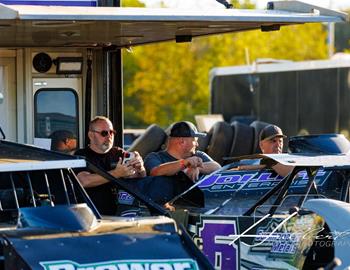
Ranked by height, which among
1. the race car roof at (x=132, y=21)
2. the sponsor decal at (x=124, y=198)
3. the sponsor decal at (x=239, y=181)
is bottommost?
the sponsor decal at (x=124, y=198)

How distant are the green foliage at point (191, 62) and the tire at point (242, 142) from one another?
78.9 ft

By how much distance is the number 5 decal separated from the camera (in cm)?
798

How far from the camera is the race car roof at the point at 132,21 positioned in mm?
8180

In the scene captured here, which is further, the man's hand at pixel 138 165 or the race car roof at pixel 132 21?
the man's hand at pixel 138 165

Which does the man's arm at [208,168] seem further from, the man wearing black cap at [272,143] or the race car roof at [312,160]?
the race car roof at [312,160]

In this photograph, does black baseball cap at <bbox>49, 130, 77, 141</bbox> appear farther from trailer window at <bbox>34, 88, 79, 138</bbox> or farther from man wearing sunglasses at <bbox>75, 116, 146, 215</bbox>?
man wearing sunglasses at <bbox>75, 116, 146, 215</bbox>

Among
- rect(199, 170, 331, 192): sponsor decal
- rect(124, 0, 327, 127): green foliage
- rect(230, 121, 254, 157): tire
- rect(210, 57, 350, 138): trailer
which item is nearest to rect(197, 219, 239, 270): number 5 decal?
rect(199, 170, 331, 192): sponsor decal

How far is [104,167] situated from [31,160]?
2.12m

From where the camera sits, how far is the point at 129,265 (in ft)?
21.0

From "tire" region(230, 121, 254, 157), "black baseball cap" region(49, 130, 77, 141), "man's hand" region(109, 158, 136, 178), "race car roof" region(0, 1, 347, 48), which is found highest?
"race car roof" region(0, 1, 347, 48)

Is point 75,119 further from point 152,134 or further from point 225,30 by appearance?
point 152,134

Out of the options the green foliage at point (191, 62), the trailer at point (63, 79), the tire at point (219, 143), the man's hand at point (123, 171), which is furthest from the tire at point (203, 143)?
the green foliage at point (191, 62)

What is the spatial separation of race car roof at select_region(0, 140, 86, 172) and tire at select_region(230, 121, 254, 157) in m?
8.46

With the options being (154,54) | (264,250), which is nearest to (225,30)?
(264,250)
